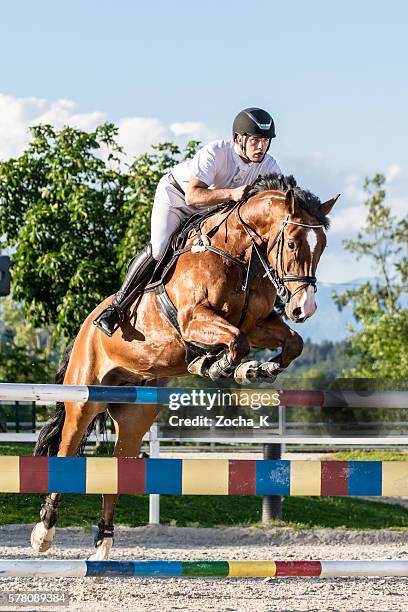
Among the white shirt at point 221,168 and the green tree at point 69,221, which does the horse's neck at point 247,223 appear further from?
the green tree at point 69,221

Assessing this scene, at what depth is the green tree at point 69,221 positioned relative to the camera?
591 inches

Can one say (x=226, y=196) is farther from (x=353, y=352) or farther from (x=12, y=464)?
(x=353, y=352)

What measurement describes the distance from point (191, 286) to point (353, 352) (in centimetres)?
2877

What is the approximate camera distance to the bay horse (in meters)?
5.48

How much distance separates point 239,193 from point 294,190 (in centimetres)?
35

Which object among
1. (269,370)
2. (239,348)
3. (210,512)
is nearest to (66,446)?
(239,348)

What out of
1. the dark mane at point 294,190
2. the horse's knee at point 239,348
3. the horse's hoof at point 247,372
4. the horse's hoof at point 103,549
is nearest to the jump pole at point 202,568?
the horse's hoof at point 247,372

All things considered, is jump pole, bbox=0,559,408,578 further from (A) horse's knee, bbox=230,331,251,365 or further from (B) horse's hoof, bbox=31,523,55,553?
(B) horse's hoof, bbox=31,523,55,553

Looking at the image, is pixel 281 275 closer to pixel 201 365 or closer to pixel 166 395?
pixel 201 365

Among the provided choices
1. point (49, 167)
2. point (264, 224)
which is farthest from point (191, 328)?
point (49, 167)

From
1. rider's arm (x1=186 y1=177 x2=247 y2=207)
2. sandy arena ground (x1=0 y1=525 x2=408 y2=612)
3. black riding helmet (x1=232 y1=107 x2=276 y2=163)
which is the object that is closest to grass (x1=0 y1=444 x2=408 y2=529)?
sandy arena ground (x1=0 y1=525 x2=408 y2=612)

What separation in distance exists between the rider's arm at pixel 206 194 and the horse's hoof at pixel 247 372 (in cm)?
105

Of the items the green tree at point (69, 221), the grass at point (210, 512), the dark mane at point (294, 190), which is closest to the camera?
the dark mane at point (294, 190)

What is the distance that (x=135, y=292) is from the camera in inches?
255
